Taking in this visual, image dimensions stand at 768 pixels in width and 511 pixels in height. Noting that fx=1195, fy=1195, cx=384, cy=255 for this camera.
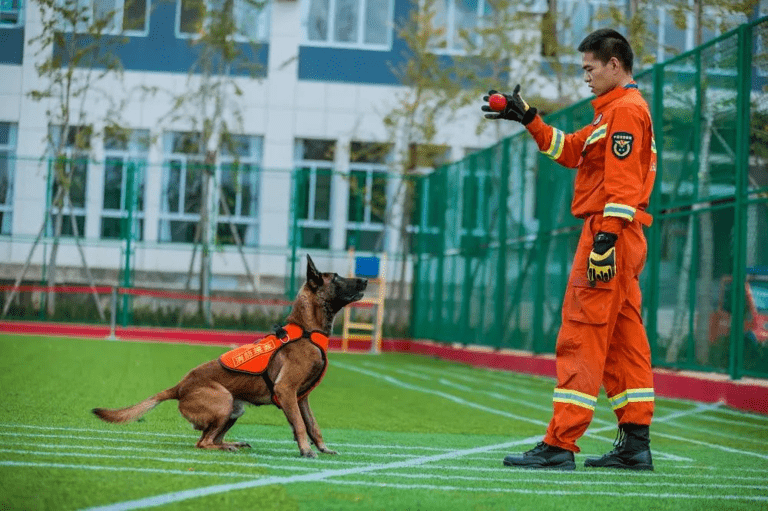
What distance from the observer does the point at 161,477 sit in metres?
5.09

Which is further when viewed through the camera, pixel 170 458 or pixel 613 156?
pixel 613 156

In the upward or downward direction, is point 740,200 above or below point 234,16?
below

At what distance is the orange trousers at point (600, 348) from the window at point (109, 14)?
1915cm

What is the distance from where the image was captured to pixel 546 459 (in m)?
6.30

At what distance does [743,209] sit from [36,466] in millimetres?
7949

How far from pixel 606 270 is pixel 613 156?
2.04 ft

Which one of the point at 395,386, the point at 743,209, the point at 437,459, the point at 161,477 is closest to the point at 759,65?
the point at 743,209

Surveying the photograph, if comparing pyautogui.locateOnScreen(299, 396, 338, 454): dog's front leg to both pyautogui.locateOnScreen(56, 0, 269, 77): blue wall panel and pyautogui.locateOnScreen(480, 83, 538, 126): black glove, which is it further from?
pyautogui.locateOnScreen(56, 0, 269, 77): blue wall panel

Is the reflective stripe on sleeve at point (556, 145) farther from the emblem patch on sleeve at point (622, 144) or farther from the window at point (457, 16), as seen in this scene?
the window at point (457, 16)

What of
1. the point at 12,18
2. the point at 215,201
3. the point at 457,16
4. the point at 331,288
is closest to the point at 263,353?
the point at 331,288

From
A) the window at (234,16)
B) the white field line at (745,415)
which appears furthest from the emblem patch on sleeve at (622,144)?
the window at (234,16)

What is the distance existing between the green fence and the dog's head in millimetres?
5185

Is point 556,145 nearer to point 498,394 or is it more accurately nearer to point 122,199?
point 498,394

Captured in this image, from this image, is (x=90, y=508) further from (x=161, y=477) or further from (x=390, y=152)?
(x=390, y=152)
